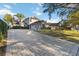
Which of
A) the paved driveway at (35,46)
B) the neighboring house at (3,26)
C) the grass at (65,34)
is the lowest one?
the paved driveway at (35,46)

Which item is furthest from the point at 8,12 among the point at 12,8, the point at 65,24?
the point at 65,24

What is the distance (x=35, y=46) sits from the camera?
2.39 m

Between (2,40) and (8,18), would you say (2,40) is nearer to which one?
(2,40)

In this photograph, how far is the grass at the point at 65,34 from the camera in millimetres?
2381

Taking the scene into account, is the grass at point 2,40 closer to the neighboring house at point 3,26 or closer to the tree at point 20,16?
the neighboring house at point 3,26

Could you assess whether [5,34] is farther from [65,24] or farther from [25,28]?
[65,24]

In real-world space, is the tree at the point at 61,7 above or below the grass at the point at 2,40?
above

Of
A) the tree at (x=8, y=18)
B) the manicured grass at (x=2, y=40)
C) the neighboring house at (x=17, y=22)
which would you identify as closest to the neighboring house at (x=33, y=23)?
the neighboring house at (x=17, y=22)

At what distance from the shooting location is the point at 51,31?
2424 mm

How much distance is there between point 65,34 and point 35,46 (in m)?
0.34

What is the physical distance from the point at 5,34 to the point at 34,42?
0.31 meters

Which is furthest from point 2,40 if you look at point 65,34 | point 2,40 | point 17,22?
point 65,34

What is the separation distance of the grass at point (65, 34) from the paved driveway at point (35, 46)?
0.04m

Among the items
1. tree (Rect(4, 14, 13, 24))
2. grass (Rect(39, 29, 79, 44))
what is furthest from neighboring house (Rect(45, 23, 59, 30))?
tree (Rect(4, 14, 13, 24))
